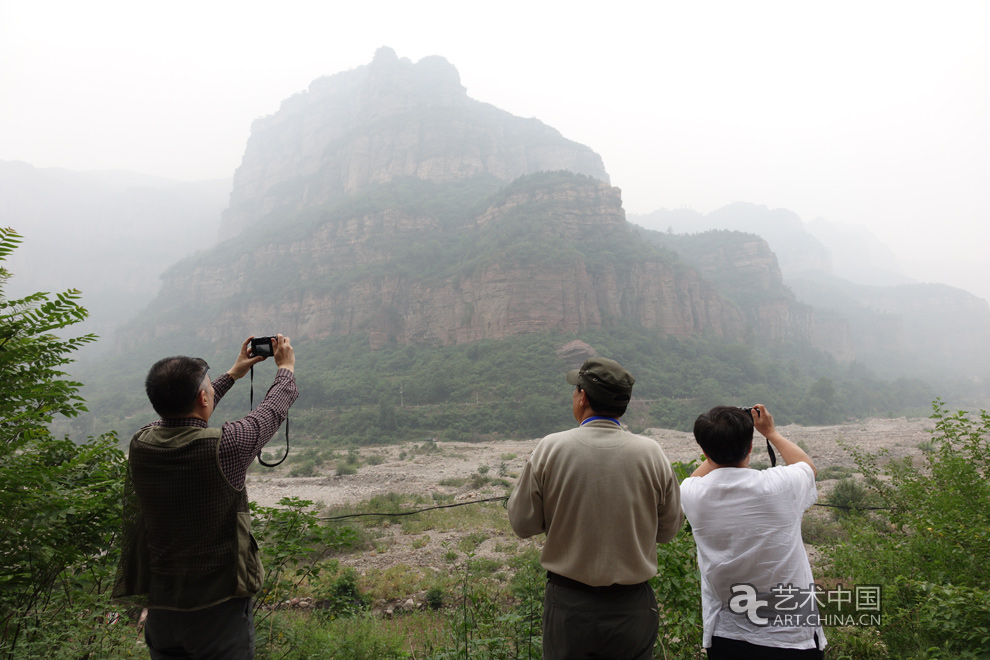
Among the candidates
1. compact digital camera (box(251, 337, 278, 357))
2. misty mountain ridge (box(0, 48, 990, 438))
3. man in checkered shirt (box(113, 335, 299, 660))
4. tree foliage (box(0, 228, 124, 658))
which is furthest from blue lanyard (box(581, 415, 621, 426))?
misty mountain ridge (box(0, 48, 990, 438))

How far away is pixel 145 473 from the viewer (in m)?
1.51

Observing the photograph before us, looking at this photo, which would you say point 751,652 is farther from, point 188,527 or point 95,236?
point 95,236

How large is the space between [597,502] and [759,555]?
67 centimetres

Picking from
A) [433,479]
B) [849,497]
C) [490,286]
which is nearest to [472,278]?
[490,286]

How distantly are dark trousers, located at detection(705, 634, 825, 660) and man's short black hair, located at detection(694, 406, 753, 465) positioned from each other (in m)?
0.67

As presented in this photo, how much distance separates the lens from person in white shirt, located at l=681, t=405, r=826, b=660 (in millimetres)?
1694

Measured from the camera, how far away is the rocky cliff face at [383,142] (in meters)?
99.8

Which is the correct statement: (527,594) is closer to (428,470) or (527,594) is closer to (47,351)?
(47,351)

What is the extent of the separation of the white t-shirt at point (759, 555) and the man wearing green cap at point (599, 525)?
18 cm

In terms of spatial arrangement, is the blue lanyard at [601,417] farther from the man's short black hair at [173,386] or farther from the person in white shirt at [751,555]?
the man's short black hair at [173,386]

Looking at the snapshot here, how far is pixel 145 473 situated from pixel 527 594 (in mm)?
2671

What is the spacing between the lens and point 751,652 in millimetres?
1716

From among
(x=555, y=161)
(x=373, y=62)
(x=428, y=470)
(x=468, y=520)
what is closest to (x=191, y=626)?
(x=468, y=520)

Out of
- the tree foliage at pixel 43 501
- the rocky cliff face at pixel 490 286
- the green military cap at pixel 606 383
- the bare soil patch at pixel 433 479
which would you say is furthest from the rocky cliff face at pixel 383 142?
the green military cap at pixel 606 383
